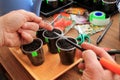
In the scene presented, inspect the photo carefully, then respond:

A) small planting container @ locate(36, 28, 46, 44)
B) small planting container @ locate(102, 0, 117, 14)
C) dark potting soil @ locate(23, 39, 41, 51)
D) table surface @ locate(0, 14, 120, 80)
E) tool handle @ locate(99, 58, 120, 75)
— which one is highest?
small planting container @ locate(102, 0, 117, 14)

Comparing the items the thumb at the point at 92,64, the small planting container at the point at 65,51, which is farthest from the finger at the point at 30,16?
the thumb at the point at 92,64

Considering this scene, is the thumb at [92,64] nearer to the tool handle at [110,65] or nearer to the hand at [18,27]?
the tool handle at [110,65]

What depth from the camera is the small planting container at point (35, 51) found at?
606mm

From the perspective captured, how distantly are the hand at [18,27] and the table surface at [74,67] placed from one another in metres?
0.06

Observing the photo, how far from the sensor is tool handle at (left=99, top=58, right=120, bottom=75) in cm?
43

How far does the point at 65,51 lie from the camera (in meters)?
0.58

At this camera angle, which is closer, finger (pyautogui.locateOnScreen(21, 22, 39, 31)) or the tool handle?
the tool handle

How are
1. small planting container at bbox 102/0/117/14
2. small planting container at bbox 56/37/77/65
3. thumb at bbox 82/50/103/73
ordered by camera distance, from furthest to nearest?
small planting container at bbox 102/0/117/14, small planting container at bbox 56/37/77/65, thumb at bbox 82/50/103/73

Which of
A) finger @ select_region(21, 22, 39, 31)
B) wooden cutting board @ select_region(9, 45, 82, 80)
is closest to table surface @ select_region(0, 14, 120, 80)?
wooden cutting board @ select_region(9, 45, 82, 80)

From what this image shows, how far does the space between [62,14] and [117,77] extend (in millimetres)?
479

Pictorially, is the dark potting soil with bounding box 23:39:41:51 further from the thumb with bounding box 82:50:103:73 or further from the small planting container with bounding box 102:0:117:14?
the small planting container with bounding box 102:0:117:14

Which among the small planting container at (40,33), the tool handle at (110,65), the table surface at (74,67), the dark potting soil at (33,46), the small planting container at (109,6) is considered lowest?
the table surface at (74,67)

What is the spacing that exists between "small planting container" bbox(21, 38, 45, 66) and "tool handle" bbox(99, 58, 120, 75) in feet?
0.73

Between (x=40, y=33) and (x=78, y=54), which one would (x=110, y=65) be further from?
(x=40, y=33)
